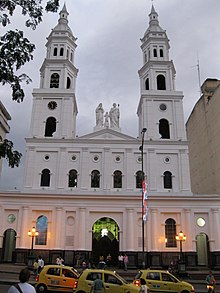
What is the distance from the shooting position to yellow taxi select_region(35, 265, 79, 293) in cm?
1788

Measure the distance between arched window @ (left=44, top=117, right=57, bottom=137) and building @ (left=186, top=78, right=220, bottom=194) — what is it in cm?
2108

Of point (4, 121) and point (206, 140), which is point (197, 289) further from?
point (206, 140)

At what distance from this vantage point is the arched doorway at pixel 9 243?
3606 cm

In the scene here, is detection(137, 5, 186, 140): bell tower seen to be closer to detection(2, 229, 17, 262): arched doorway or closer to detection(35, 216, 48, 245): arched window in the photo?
detection(35, 216, 48, 245): arched window

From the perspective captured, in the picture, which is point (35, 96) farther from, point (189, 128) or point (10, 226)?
point (189, 128)

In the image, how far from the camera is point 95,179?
127 ft

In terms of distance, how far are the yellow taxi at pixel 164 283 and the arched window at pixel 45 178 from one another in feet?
74.8

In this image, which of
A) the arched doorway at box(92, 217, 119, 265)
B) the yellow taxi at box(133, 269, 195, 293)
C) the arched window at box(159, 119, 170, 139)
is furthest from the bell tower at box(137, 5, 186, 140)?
the yellow taxi at box(133, 269, 195, 293)

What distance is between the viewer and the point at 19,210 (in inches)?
1416

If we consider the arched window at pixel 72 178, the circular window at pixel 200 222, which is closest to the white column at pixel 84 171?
the arched window at pixel 72 178

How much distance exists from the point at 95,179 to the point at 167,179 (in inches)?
325

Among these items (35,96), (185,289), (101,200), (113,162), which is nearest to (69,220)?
(101,200)

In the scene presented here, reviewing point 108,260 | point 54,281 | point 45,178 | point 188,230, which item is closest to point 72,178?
point 45,178

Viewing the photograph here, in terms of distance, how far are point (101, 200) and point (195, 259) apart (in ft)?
36.8
